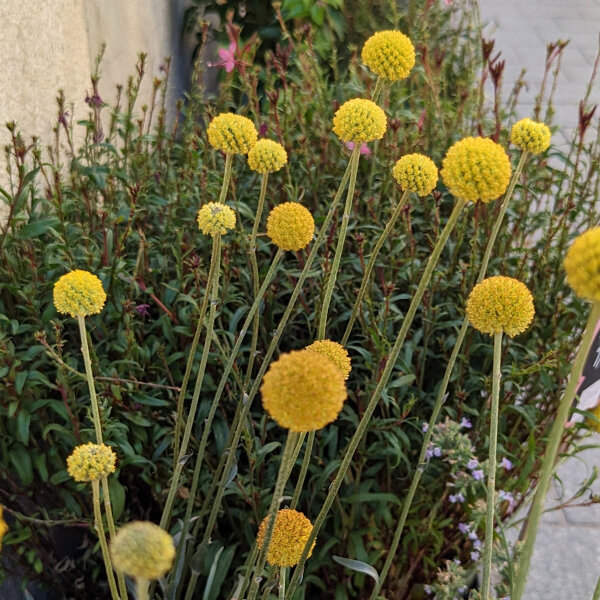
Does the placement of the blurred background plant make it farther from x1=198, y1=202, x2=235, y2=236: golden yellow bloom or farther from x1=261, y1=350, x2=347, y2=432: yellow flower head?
x1=261, y1=350, x2=347, y2=432: yellow flower head

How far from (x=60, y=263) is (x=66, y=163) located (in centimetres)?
110

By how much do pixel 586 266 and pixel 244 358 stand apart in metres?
1.08

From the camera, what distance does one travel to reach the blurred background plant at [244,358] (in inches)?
57.6

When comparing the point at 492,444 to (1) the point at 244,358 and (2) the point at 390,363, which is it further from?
(1) the point at 244,358

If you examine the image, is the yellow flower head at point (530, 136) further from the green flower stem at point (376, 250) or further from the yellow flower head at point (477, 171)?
the yellow flower head at point (477, 171)

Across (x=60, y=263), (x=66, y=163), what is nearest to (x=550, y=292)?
(x=60, y=263)

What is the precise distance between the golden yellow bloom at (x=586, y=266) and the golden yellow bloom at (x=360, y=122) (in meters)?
0.43

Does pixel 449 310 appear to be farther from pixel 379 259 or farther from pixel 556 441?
pixel 556 441

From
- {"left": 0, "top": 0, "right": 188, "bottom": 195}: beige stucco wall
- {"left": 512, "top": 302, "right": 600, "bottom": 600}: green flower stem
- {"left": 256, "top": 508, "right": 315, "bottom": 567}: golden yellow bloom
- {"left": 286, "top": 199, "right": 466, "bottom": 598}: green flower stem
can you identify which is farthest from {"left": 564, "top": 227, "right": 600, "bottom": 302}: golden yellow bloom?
{"left": 0, "top": 0, "right": 188, "bottom": 195}: beige stucco wall

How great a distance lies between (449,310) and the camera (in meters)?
1.80

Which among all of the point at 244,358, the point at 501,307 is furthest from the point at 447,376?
the point at 244,358

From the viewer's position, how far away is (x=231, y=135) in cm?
118

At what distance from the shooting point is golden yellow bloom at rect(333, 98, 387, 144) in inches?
42.4

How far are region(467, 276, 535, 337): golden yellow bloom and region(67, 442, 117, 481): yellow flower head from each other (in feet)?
1.68
